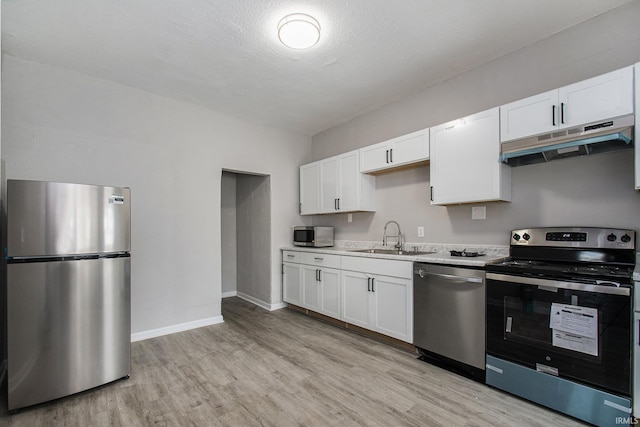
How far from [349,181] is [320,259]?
107cm

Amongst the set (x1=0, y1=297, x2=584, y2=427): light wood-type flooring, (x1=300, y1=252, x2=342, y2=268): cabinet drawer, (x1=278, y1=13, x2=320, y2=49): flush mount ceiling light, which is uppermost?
(x1=278, y1=13, x2=320, y2=49): flush mount ceiling light

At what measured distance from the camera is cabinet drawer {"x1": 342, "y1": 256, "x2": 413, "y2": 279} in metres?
2.80

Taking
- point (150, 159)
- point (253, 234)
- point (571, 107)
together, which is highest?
point (571, 107)

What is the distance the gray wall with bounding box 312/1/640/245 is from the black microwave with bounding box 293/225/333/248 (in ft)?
2.68

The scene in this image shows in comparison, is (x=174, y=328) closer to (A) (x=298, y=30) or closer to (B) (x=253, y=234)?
(B) (x=253, y=234)

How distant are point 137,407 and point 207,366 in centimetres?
64

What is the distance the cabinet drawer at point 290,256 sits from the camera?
4.14 metres

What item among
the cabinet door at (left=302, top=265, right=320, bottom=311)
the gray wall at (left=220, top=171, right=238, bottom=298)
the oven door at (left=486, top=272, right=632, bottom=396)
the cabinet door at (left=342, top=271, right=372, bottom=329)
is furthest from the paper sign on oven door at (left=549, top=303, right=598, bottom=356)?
the gray wall at (left=220, top=171, right=238, bottom=298)

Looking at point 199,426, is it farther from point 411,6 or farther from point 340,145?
point 340,145

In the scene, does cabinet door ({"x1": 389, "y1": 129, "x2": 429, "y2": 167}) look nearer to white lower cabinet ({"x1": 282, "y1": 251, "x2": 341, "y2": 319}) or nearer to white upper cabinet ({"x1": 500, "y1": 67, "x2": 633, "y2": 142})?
white upper cabinet ({"x1": 500, "y1": 67, "x2": 633, "y2": 142})

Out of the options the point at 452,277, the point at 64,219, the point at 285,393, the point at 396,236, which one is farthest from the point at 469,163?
the point at 64,219

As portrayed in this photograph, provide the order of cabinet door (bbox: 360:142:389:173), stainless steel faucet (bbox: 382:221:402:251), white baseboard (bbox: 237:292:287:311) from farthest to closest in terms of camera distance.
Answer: white baseboard (bbox: 237:292:287:311)
stainless steel faucet (bbox: 382:221:402:251)
cabinet door (bbox: 360:142:389:173)

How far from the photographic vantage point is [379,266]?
3.04 m

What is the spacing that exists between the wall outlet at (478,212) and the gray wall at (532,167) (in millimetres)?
39
